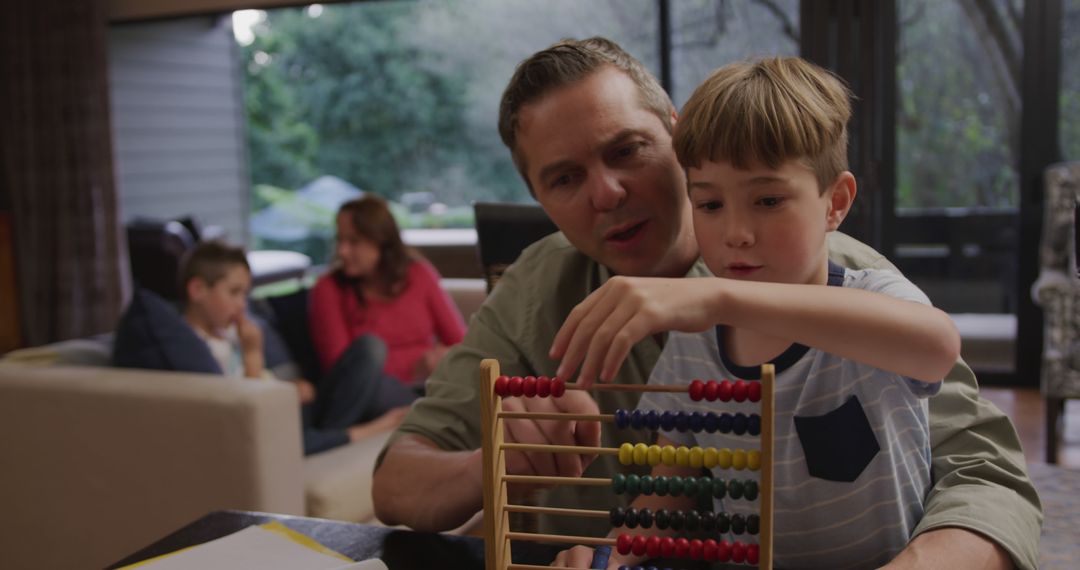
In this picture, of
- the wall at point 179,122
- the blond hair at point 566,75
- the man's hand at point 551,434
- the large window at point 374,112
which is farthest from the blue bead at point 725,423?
the large window at point 374,112

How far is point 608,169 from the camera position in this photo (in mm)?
1331

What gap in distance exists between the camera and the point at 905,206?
4.97 m

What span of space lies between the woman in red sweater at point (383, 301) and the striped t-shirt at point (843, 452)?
2575 mm

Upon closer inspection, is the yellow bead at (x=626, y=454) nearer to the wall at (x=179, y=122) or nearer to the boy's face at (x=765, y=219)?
the boy's face at (x=765, y=219)

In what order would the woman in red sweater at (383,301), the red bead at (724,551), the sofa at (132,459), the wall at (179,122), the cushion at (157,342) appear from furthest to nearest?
1. the wall at (179,122)
2. the woman in red sweater at (383,301)
3. the cushion at (157,342)
4. the sofa at (132,459)
5. the red bead at (724,551)

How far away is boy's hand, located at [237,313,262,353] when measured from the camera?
3.17m

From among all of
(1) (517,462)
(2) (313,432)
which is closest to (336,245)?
(2) (313,432)

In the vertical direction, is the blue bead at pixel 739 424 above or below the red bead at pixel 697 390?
below

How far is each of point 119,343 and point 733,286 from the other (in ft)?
8.03

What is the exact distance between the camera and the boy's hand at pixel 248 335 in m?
3.17

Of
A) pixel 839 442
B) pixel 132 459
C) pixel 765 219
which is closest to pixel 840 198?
pixel 765 219

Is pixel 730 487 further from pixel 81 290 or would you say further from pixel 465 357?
pixel 81 290

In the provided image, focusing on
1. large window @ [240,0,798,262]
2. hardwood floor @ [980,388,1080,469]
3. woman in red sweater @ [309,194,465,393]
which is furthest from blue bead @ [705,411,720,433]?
large window @ [240,0,798,262]

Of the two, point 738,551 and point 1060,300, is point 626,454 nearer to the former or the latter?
point 738,551
